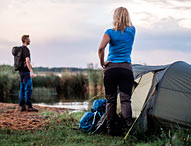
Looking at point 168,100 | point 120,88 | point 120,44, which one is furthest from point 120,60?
point 168,100

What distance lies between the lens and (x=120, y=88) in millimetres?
5000

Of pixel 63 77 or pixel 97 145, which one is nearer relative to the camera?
pixel 97 145

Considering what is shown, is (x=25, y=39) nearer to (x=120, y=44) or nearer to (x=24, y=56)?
(x=24, y=56)

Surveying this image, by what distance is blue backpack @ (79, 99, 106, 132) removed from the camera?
557 cm

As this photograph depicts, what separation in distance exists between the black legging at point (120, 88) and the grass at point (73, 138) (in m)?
0.38

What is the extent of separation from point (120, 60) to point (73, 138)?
151 cm

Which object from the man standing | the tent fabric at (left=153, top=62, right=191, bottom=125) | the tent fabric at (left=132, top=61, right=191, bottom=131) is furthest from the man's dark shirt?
the tent fabric at (left=153, top=62, right=191, bottom=125)

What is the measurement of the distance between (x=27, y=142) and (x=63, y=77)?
13.8 m

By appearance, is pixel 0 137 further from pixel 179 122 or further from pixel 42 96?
pixel 42 96

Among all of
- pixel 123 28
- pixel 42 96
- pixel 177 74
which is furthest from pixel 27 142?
pixel 42 96

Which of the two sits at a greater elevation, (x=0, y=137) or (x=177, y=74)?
(x=177, y=74)

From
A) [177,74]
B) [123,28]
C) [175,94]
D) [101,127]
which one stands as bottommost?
[101,127]

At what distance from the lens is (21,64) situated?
28.1ft

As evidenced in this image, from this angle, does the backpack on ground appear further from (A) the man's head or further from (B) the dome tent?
(B) the dome tent
